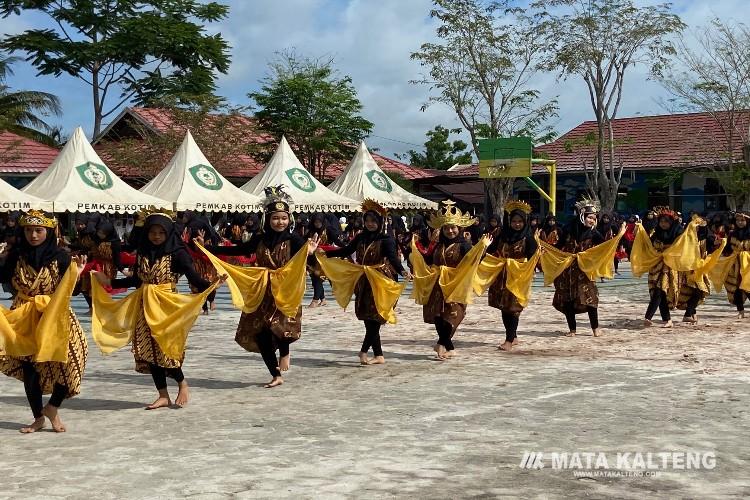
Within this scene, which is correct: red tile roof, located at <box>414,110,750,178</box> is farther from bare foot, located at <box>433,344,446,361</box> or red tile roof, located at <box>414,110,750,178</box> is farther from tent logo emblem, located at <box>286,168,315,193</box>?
bare foot, located at <box>433,344,446,361</box>

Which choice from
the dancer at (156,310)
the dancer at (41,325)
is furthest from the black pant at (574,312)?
the dancer at (41,325)

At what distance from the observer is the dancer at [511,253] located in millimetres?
10961

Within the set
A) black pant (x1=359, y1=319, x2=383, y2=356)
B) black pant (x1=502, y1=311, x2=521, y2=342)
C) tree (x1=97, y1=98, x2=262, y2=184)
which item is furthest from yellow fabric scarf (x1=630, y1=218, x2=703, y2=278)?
tree (x1=97, y1=98, x2=262, y2=184)

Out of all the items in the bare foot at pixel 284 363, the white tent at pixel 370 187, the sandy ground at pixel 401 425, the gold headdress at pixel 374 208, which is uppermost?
the white tent at pixel 370 187

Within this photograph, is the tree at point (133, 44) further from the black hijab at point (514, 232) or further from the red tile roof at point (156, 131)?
the black hijab at point (514, 232)

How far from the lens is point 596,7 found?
107 ft

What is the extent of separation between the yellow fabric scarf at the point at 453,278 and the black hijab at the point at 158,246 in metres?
3.29

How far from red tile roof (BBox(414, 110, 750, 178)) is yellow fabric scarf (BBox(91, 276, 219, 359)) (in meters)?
31.7

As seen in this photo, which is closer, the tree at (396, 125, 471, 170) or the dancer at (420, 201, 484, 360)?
the dancer at (420, 201, 484, 360)

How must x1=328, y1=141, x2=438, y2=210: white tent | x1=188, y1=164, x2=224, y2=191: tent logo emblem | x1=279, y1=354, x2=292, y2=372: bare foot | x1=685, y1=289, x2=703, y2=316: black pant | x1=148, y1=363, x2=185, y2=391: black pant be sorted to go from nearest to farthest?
x1=148, y1=363, x2=185, y2=391: black pant, x1=279, y1=354, x2=292, y2=372: bare foot, x1=685, y1=289, x2=703, y2=316: black pant, x1=188, y1=164, x2=224, y2=191: tent logo emblem, x1=328, y1=141, x2=438, y2=210: white tent

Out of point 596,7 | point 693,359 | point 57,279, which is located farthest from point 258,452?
point 596,7

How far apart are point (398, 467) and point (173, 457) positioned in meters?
1.47

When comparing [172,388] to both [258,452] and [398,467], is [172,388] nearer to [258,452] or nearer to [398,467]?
[258,452]

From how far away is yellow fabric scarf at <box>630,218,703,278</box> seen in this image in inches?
507
